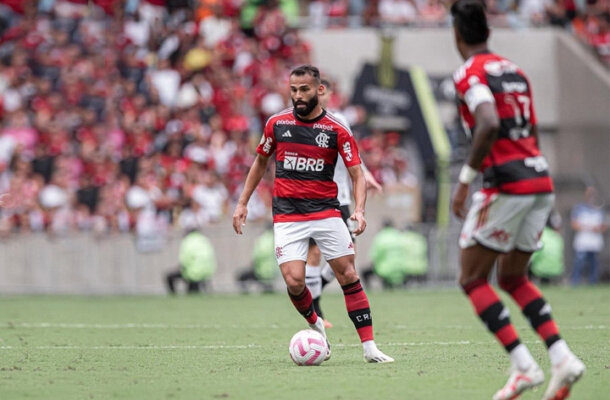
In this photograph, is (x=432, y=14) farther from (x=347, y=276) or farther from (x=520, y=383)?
(x=520, y=383)

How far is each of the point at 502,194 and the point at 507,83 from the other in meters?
0.68

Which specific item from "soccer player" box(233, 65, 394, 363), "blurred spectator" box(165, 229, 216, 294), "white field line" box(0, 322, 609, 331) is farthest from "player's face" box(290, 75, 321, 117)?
"blurred spectator" box(165, 229, 216, 294)

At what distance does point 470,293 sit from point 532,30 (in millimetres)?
23512

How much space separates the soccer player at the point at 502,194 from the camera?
746 cm

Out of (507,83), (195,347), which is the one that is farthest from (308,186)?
(507,83)

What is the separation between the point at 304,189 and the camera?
10.3 m

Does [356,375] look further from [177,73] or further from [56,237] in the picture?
[177,73]

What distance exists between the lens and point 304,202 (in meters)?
10.3

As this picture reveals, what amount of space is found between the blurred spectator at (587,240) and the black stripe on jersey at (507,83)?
1865 centimetres

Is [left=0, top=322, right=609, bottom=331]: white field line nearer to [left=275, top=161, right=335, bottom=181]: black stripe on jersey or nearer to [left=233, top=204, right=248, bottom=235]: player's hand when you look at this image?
[left=275, top=161, right=335, bottom=181]: black stripe on jersey

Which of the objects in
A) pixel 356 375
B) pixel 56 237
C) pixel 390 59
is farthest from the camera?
pixel 390 59

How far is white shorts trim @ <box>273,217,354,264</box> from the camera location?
33.6 ft

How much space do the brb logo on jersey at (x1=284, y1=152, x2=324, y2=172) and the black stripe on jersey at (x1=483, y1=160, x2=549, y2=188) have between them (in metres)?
2.87

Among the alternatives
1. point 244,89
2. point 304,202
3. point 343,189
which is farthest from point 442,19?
A: point 304,202
